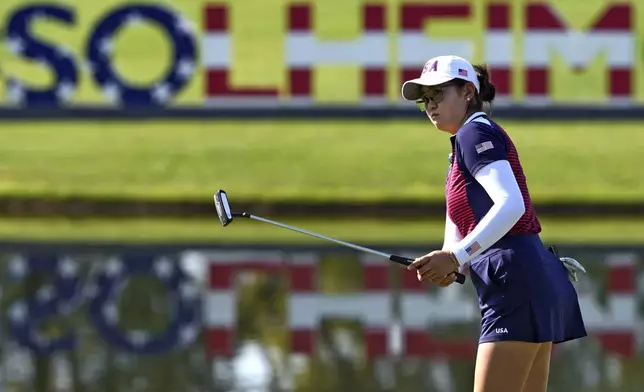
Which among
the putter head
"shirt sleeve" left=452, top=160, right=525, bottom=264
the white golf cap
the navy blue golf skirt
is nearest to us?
"shirt sleeve" left=452, top=160, right=525, bottom=264

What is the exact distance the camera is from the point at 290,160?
5.69 meters

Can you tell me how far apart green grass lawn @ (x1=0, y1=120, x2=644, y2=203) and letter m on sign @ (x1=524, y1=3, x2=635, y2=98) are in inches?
8.5

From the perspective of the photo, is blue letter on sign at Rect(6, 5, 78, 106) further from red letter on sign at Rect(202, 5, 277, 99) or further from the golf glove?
the golf glove

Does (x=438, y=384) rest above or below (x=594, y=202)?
below

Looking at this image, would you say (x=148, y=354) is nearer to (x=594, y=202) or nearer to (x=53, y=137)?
(x=53, y=137)

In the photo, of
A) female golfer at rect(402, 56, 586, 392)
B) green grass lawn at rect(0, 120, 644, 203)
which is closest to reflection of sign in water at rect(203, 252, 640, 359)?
green grass lawn at rect(0, 120, 644, 203)

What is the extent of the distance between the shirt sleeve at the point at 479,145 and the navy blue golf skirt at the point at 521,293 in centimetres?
23

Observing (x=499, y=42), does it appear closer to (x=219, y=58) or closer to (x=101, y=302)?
(x=219, y=58)

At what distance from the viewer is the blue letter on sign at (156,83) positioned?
5.75 meters

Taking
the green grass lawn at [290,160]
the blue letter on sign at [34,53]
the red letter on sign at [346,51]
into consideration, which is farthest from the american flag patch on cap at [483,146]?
the blue letter on sign at [34,53]

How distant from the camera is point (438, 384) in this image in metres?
5.75

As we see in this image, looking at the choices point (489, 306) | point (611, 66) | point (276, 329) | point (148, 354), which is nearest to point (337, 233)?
point (276, 329)

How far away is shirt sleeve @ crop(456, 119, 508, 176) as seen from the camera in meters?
3.41

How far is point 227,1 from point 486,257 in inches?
102
